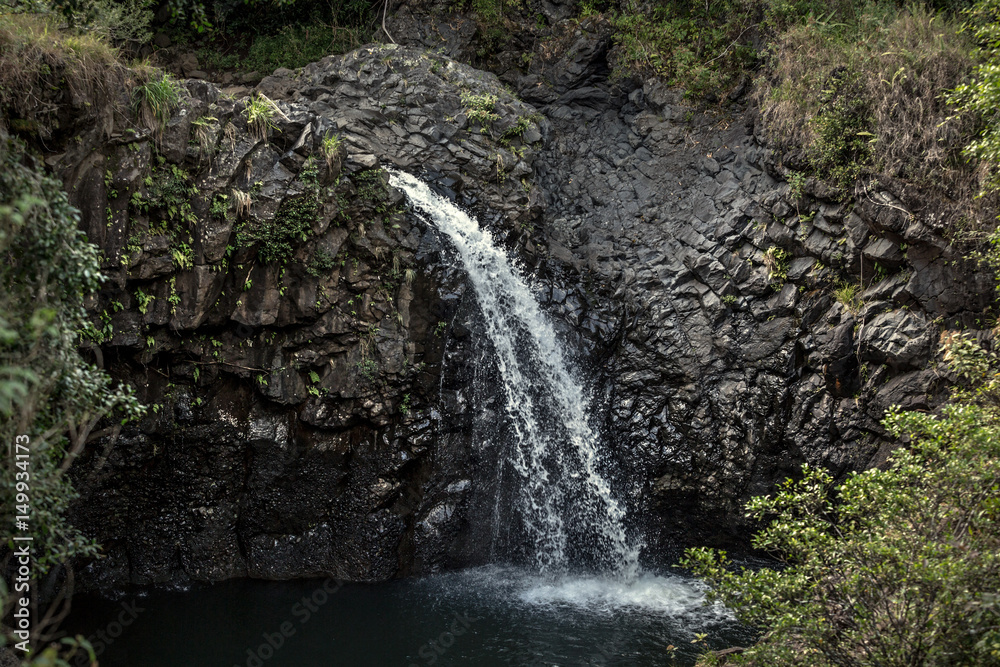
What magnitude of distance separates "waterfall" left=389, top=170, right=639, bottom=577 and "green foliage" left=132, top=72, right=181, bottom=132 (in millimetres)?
3344

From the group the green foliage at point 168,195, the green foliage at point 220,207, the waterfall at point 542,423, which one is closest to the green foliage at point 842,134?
the waterfall at point 542,423

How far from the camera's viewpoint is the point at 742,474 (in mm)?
9867

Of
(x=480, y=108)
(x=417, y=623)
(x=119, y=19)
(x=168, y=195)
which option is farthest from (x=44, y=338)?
(x=480, y=108)

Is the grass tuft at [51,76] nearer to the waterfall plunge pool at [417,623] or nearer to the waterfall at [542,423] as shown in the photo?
the waterfall at [542,423]

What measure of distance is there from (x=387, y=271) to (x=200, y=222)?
2659 millimetres

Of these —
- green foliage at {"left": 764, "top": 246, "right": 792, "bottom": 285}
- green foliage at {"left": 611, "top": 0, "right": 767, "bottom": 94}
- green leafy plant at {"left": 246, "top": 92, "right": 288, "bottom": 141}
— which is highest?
green foliage at {"left": 611, "top": 0, "right": 767, "bottom": 94}

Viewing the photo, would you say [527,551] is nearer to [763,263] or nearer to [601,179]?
[763,263]

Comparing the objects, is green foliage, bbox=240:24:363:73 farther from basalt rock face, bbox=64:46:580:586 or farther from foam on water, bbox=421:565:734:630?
foam on water, bbox=421:565:734:630

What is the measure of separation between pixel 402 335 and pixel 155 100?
448 centimetres

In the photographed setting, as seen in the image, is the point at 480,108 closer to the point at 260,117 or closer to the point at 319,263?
the point at 260,117

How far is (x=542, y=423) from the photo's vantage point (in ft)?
33.7

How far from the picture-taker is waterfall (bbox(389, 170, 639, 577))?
32.7 ft

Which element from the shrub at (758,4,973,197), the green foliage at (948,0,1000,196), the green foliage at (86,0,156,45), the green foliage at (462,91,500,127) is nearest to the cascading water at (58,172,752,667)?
the green foliage at (462,91,500,127)

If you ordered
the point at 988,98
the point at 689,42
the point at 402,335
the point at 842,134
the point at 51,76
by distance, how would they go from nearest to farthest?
the point at 988,98, the point at 51,76, the point at 842,134, the point at 402,335, the point at 689,42
